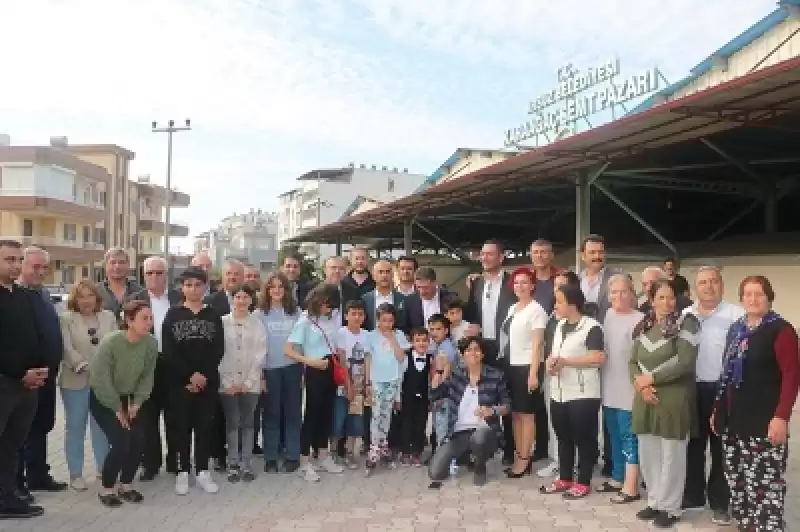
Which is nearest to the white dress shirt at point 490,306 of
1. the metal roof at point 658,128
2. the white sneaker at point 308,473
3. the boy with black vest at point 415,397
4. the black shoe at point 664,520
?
the boy with black vest at point 415,397

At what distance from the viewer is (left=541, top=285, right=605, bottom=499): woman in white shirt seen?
5.03m

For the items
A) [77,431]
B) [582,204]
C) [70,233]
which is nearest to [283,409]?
[77,431]

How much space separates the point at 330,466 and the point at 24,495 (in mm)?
2181

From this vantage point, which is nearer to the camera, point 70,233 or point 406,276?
point 406,276

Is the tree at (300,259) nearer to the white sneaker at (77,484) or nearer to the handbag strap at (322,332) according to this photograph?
the handbag strap at (322,332)

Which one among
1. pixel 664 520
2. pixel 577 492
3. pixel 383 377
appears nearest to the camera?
pixel 664 520

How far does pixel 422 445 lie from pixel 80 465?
266 centimetres

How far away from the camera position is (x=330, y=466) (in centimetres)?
580

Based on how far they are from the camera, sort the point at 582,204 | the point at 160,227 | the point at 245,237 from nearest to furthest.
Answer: the point at 582,204 < the point at 160,227 < the point at 245,237

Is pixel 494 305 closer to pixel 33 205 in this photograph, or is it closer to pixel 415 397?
pixel 415 397

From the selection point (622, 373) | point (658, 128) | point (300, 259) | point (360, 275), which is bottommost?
point (622, 373)

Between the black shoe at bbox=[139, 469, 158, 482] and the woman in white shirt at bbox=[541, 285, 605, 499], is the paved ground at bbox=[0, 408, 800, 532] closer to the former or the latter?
the black shoe at bbox=[139, 469, 158, 482]

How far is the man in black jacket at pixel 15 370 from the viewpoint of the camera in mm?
4539

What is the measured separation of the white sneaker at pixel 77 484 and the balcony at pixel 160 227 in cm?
5583
